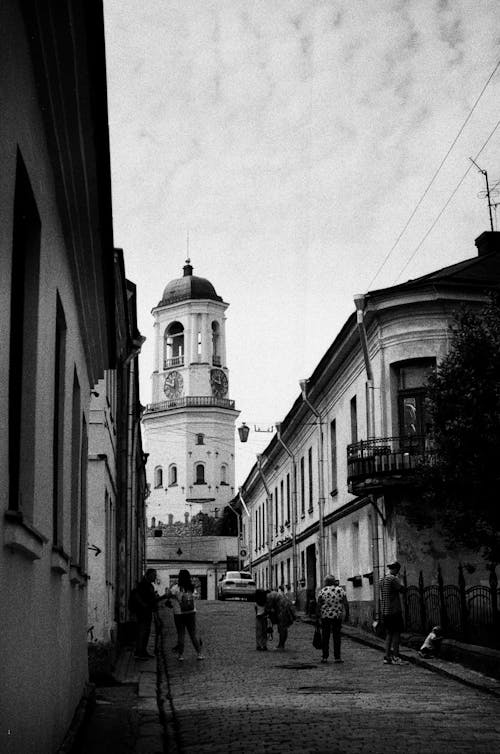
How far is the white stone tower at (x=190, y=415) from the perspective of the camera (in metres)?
85.6

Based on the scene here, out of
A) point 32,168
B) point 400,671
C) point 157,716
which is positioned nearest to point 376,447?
point 400,671

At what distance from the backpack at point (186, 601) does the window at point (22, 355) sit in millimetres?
13183

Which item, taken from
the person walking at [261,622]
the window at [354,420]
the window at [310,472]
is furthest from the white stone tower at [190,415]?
the person walking at [261,622]

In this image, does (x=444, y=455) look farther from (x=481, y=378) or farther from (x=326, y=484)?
(x=326, y=484)

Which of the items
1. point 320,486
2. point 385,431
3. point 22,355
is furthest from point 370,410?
point 22,355

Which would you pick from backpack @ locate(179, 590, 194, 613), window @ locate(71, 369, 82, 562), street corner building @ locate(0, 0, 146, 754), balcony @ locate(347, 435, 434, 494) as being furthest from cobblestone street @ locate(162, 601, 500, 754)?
balcony @ locate(347, 435, 434, 494)

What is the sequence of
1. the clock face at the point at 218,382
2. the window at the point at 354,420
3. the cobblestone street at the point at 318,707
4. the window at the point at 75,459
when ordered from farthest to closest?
the clock face at the point at 218,382
the window at the point at 354,420
the window at the point at 75,459
the cobblestone street at the point at 318,707

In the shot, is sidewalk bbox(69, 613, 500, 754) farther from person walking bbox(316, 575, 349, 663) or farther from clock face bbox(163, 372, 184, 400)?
clock face bbox(163, 372, 184, 400)

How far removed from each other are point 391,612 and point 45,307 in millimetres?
11659

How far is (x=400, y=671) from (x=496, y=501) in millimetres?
3021

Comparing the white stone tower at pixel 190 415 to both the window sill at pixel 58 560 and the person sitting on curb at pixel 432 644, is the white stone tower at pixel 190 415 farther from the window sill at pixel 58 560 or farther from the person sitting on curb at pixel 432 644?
the window sill at pixel 58 560

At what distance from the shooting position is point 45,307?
6605 mm

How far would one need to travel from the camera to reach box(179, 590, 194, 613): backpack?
1872 cm

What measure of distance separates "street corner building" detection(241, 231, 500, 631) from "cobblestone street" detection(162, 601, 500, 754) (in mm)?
3321
